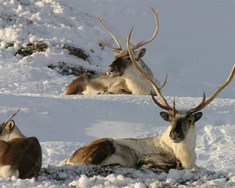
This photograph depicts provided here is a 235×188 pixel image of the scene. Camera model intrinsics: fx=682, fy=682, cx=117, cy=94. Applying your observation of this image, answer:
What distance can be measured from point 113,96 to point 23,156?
6107 millimetres

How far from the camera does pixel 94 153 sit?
25.8 feet

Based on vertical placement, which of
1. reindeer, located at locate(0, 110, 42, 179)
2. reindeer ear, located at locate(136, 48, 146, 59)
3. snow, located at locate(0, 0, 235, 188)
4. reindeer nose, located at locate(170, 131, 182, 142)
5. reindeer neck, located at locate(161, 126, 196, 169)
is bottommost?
snow, located at locate(0, 0, 235, 188)

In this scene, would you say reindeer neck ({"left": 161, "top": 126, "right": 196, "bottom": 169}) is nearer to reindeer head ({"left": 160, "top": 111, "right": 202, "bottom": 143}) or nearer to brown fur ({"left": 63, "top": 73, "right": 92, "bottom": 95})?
reindeer head ({"left": 160, "top": 111, "right": 202, "bottom": 143})

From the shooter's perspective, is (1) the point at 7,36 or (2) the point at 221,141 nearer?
(2) the point at 221,141

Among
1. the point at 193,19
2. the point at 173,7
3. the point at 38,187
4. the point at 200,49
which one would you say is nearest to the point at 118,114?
the point at 38,187

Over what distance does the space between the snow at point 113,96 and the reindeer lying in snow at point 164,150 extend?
0.80 metres

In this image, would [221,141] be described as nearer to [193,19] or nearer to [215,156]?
[215,156]

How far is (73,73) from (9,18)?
3.06 m

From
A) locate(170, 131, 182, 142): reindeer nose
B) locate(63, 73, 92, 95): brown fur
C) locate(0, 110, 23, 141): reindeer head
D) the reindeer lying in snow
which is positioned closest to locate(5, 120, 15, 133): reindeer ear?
locate(0, 110, 23, 141): reindeer head

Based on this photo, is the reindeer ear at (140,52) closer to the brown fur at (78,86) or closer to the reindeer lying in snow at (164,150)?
the brown fur at (78,86)

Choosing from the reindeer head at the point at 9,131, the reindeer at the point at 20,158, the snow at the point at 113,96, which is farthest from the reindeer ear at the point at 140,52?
the reindeer at the point at 20,158

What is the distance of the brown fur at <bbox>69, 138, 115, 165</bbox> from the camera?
7.80 m

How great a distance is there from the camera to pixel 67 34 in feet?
61.8

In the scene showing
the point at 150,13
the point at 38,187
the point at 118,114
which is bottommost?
the point at 150,13
